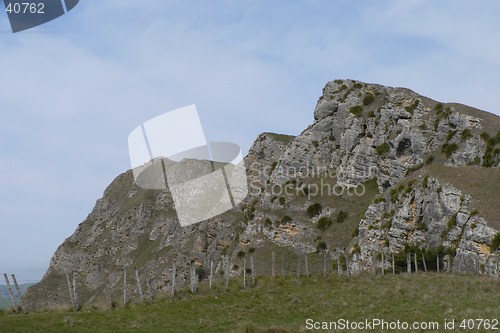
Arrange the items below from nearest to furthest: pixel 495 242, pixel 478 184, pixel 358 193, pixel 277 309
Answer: pixel 277 309 < pixel 495 242 < pixel 478 184 < pixel 358 193

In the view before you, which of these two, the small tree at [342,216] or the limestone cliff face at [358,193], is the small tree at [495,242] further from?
the small tree at [342,216]

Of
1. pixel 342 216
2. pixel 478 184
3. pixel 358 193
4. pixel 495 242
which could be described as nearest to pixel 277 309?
pixel 495 242

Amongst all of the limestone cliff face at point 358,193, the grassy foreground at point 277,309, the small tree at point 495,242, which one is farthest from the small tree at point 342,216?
the grassy foreground at point 277,309

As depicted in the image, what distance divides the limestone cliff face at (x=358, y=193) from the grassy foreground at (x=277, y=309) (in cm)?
1200

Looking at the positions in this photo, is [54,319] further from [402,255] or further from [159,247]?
[159,247]

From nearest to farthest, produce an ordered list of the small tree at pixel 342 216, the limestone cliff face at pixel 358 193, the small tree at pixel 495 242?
the small tree at pixel 495 242, the limestone cliff face at pixel 358 193, the small tree at pixel 342 216

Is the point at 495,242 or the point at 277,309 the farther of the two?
the point at 495,242

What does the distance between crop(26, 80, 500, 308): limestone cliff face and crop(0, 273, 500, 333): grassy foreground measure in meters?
12.0

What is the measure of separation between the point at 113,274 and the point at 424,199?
132 m

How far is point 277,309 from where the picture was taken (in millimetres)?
25047

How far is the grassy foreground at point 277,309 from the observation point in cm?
1995

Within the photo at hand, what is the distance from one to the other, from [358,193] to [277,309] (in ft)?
224

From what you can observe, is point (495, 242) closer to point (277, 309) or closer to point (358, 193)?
point (277, 309)

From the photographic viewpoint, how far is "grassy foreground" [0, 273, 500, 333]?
786 inches
